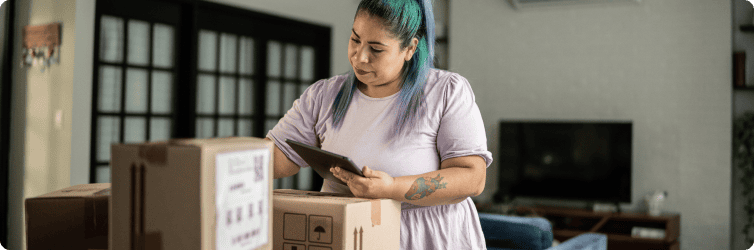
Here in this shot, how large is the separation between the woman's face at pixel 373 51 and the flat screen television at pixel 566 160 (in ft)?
12.0

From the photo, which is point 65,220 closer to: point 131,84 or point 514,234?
point 514,234

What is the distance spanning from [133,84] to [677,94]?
13.2 feet

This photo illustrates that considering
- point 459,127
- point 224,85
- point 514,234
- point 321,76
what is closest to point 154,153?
point 459,127

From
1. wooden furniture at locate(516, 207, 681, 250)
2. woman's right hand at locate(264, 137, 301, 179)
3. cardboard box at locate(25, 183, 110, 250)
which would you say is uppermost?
woman's right hand at locate(264, 137, 301, 179)

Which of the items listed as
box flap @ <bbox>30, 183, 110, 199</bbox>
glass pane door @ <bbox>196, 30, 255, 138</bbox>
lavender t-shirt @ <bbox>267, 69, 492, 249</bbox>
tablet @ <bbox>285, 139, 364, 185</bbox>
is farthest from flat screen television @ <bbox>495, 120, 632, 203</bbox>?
box flap @ <bbox>30, 183, 110, 199</bbox>

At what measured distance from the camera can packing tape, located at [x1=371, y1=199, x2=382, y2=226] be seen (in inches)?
33.5

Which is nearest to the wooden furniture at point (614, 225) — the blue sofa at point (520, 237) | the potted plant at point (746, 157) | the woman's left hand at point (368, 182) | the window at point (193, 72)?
the potted plant at point (746, 157)

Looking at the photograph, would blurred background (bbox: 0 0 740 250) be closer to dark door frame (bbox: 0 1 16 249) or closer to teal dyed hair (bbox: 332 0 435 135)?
dark door frame (bbox: 0 1 16 249)

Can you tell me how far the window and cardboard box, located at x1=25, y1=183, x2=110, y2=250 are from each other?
233 centimetres

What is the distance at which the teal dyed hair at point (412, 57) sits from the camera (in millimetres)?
991

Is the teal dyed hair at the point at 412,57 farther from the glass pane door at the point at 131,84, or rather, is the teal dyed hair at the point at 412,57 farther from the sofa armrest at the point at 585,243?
the glass pane door at the point at 131,84

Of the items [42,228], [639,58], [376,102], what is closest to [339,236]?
[376,102]

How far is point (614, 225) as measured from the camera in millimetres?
4074

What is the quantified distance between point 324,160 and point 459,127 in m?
0.28
